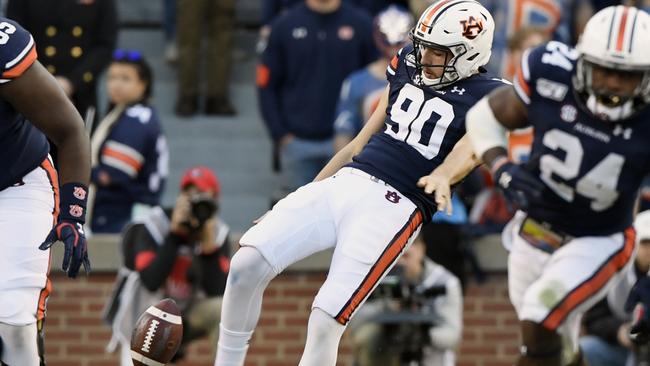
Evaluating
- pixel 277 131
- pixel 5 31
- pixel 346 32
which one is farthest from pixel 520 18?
pixel 5 31

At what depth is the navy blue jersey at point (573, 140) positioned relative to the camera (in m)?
7.50

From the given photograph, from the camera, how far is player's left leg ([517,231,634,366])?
7797mm

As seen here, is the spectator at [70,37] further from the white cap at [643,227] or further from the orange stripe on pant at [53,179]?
the orange stripe on pant at [53,179]

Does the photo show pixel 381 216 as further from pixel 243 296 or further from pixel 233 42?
pixel 233 42

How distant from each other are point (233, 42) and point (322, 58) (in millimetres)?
1829

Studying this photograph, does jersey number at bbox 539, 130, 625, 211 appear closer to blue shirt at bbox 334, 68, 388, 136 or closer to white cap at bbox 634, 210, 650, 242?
white cap at bbox 634, 210, 650, 242

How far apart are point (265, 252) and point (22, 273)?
102 cm

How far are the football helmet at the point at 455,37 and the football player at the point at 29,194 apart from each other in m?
1.53

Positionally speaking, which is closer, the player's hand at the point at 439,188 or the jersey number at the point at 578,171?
the player's hand at the point at 439,188

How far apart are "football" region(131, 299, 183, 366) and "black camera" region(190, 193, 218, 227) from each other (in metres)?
2.73

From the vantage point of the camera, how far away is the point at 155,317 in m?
7.18

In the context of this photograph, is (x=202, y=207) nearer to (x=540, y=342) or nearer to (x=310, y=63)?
(x=310, y=63)

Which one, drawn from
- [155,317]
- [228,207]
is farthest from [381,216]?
[228,207]

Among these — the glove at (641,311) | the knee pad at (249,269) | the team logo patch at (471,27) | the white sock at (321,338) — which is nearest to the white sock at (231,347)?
the knee pad at (249,269)
